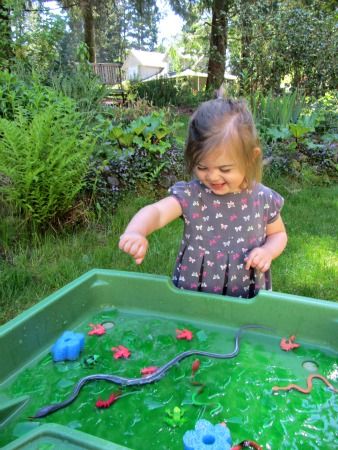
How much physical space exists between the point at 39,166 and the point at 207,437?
6.11 ft

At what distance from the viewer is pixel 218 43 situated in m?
9.60

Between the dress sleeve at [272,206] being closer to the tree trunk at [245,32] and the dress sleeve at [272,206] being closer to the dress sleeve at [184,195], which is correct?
the dress sleeve at [184,195]

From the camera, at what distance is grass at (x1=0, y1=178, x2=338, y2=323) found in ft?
6.78

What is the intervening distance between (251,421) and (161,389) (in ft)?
0.74

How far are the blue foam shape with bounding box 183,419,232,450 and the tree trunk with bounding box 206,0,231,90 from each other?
9.02 metres

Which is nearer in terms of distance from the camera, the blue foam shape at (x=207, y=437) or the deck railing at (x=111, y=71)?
the blue foam shape at (x=207, y=437)

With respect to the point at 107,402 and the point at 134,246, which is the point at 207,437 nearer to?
the point at 107,402

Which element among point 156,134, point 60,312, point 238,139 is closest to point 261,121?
point 156,134

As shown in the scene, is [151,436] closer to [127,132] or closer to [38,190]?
[38,190]

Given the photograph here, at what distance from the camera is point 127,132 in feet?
10.7

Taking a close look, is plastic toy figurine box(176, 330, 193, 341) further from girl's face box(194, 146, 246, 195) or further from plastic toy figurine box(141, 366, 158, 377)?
girl's face box(194, 146, 246, 195)

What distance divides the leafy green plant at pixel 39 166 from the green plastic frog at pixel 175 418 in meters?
Result: 1.65

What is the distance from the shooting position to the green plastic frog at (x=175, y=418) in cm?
90

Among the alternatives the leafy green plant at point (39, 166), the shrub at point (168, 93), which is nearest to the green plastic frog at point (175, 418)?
the leafy green plant at point (39, 166)
